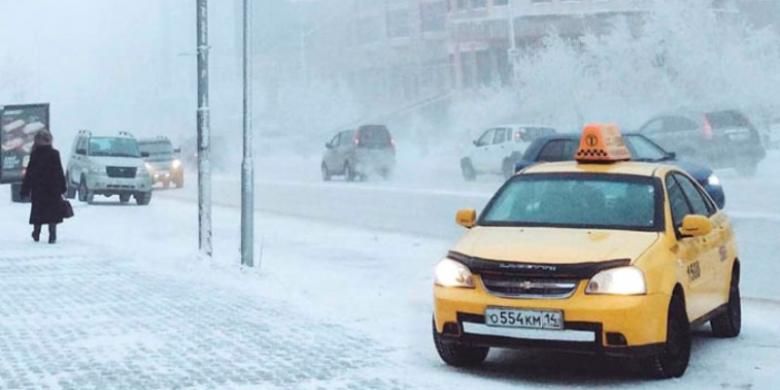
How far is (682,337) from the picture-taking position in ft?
29.2

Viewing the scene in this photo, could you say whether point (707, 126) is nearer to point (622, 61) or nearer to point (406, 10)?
point (622, 61)

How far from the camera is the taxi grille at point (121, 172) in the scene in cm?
3275

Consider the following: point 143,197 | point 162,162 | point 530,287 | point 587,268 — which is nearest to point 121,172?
point 143,197

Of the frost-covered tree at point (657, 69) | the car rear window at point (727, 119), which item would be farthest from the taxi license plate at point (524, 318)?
the frost-covered tree at point (657, 69)

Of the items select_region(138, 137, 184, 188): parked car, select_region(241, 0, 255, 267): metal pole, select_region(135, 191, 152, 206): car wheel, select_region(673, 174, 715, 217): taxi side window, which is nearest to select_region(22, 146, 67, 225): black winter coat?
select_region(241, 0, 255, 267): metal pole

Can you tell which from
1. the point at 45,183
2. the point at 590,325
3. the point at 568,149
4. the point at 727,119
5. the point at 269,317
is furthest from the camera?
the point at 727,119

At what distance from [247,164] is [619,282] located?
26.8ft

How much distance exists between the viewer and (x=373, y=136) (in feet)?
144

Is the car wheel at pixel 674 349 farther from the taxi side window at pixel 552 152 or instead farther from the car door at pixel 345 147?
the car door at pixel 345 147

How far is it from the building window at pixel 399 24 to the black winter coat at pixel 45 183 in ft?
240

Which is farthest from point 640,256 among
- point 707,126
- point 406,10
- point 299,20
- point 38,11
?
point 38,11

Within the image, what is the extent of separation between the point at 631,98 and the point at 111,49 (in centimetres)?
5864

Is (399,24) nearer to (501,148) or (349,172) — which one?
(349,172)

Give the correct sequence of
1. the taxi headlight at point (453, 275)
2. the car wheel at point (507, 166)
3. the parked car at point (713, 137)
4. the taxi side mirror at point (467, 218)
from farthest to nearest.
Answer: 1. the car wheel at point (507, 166)
2. the parked car at point (713, 137)
3. the taxi side mirror at point (467, 218)
4. the taxi headlight at point (453, 275)
